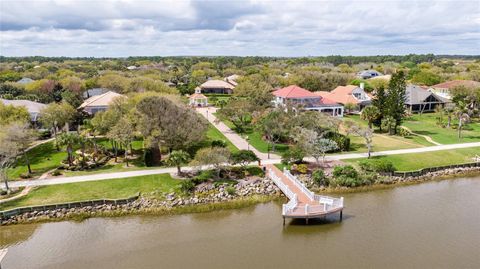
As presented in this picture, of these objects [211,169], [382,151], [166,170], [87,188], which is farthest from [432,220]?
[87,188]

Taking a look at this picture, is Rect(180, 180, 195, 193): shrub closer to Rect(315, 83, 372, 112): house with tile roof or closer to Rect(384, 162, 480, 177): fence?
Rect(384, 162, 480, 177): fence

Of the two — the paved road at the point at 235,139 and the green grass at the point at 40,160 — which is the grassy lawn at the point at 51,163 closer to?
the green grass at the point at 40,160

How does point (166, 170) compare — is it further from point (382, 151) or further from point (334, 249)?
point (382, 151)

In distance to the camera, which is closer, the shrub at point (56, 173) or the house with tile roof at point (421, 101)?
the shrub at point (56, 173)

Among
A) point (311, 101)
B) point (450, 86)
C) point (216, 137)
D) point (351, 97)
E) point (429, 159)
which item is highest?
point (450, 86)

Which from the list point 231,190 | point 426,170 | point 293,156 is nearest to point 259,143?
point 293,156

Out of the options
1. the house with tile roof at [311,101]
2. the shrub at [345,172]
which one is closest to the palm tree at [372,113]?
the house with tile roof at [311,101]

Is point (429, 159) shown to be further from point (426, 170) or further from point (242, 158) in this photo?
point (242, 158)
